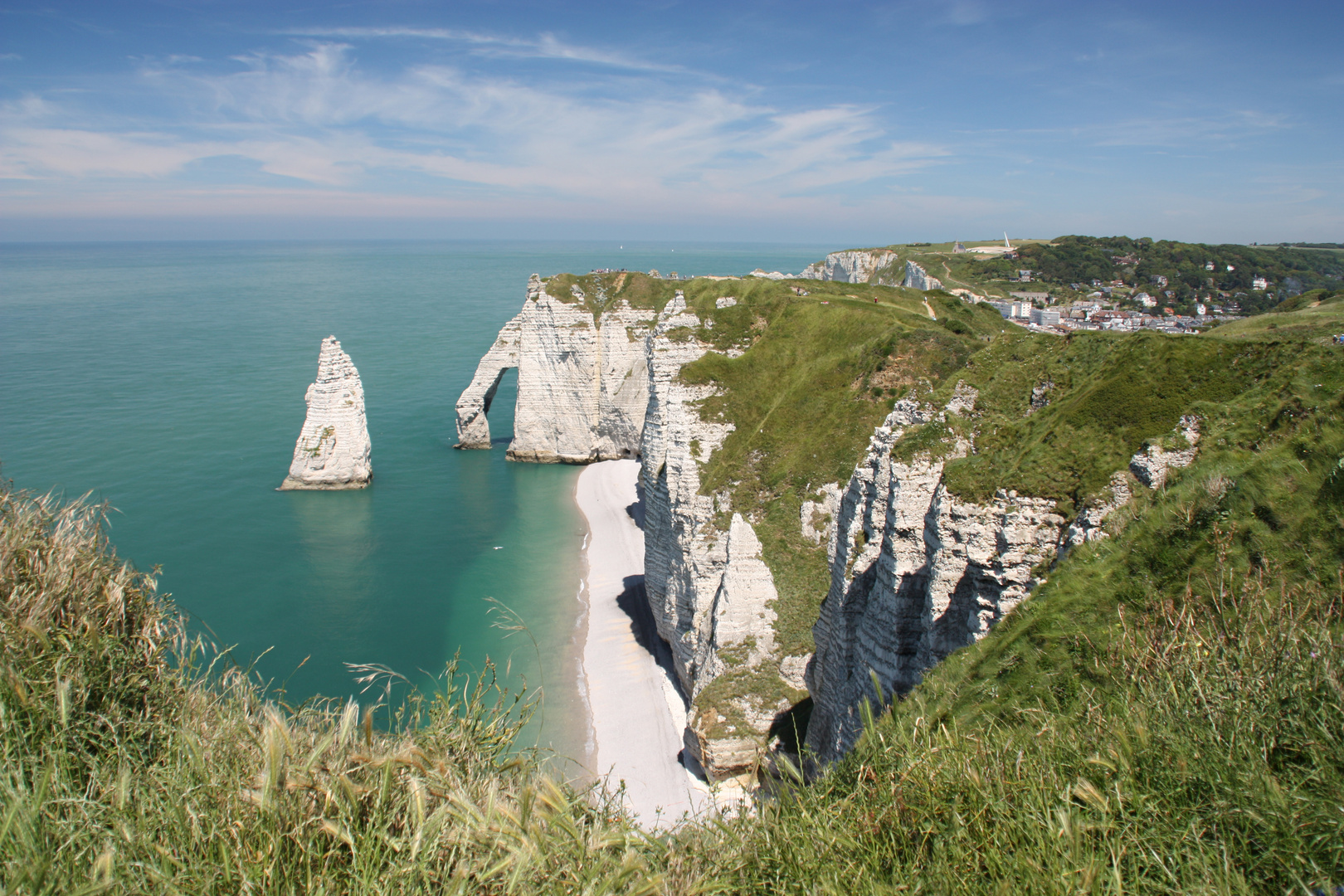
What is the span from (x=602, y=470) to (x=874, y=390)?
115 feet

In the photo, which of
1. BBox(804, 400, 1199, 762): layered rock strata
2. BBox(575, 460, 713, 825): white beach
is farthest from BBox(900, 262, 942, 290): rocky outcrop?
BBox(804, 400, 1199, 762): layered rock strata

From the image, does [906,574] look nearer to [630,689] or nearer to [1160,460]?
[1160,460]

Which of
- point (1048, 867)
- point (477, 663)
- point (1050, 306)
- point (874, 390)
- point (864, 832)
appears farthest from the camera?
point (1050, 306)

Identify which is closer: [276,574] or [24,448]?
[276,574]

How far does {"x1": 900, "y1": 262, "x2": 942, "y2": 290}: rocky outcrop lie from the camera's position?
9188cm

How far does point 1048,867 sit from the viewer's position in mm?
4934

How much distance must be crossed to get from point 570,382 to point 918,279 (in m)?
59.8

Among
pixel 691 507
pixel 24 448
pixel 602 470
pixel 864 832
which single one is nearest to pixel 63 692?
pixel 864 832

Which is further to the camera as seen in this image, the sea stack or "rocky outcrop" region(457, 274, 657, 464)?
"rocky outcrop" region(457, 274, 657, 464)

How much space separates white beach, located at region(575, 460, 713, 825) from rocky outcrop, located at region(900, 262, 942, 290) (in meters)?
64.3

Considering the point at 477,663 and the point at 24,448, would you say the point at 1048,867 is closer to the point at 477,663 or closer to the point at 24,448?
the point at 477,663

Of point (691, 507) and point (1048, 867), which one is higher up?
point (1048, 867)

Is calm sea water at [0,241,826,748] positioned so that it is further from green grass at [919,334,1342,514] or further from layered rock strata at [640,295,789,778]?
green grass at [919,334,1342,514]

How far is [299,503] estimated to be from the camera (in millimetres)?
50969
